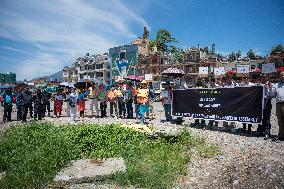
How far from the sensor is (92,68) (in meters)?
92.7

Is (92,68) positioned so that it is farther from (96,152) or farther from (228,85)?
(96,152)

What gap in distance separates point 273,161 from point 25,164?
624 centimetres

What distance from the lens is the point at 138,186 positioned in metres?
6.27

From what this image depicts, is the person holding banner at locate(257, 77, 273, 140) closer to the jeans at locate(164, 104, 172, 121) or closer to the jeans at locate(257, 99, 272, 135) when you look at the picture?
the jeans at locate(257, 99, 272, 135)

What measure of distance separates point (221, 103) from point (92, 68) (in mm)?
84476

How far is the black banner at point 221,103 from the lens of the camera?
32.4ft

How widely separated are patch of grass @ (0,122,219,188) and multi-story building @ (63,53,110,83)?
234 ft

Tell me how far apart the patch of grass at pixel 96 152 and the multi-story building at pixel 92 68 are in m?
71.3

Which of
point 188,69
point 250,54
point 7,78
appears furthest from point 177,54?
point 7,78

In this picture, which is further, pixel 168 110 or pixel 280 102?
pixel 168 110

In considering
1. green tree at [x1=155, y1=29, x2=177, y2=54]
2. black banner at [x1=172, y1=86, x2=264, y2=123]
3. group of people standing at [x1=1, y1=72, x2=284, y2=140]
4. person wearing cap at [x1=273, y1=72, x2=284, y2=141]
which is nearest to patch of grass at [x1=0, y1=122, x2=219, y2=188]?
black banner at [x1=172, y1=86, x2=264, y2=123]

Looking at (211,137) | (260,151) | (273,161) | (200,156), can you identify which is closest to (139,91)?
(211,137)

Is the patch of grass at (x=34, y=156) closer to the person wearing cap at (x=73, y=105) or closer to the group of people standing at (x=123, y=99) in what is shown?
the person wearing cap at (x=73, y=105)

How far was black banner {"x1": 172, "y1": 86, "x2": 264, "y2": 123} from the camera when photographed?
988cm
